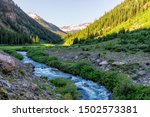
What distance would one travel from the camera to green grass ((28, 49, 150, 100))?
88.3 ft

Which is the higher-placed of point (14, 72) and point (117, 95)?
point (14, 72)

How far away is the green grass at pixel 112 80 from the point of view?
2692 centimetres

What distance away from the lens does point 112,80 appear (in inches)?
1334

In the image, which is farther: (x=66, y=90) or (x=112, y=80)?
(x=112, y=80)

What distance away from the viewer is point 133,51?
174 feet

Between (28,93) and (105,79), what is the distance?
14329 mm

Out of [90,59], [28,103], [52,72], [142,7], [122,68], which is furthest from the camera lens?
[142,7]

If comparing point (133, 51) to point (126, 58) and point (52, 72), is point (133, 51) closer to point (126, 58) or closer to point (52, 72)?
point (126, 58)

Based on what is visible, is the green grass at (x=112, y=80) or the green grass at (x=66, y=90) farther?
the green grass at (x=112, y=80)

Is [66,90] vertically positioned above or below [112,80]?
below

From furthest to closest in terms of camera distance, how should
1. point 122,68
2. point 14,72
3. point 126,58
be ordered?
point 126,58
point 122,68
point 14,72

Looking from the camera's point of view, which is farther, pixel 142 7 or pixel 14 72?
pixel 142 7

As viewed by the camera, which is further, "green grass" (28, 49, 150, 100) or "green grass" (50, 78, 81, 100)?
"green grass" (28, 49, 150, 100)

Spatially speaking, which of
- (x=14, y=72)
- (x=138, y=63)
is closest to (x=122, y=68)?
(x=138, y=63)
